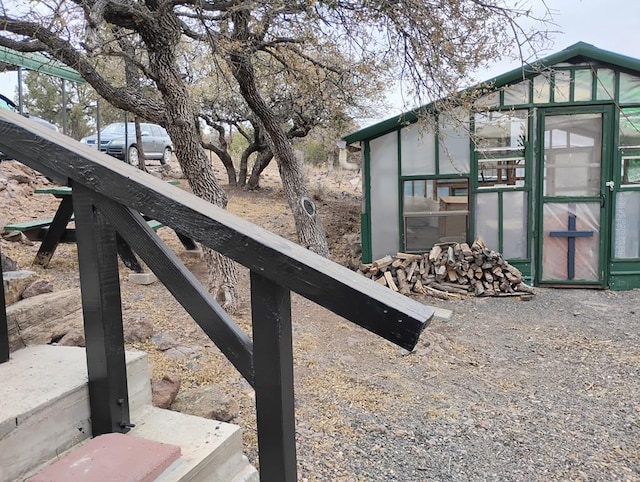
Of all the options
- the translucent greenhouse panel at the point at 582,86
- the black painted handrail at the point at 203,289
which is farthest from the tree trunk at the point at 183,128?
the translucent greenhouse panel at the point at 582,86

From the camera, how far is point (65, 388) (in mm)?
1837

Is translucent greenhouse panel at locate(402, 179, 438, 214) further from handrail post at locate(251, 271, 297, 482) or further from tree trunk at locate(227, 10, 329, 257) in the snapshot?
handrail post at locate(251, 271, 297, 482)

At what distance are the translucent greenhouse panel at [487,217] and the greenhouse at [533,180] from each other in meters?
0.02

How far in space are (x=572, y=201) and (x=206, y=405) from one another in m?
7.56

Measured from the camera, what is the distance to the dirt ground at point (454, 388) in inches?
128

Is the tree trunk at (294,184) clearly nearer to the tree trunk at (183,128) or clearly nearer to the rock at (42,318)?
the tree trunk at (183,128)

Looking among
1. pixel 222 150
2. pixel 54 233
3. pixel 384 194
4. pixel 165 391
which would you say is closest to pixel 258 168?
pixel 222 150

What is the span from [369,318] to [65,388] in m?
1.23

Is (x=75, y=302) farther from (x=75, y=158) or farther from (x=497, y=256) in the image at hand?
(x=497, y=256)

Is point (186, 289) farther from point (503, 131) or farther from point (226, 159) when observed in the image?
point (226, 159)

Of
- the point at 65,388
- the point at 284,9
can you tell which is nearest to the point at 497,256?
the point at 284,9

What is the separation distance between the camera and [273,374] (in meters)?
1.34

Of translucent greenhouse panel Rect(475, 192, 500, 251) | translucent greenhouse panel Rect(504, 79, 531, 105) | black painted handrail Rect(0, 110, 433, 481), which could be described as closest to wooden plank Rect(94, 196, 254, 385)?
black painted handrail Rect(0, 110, 433, 481)

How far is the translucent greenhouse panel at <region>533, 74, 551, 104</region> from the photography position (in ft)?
27.6
